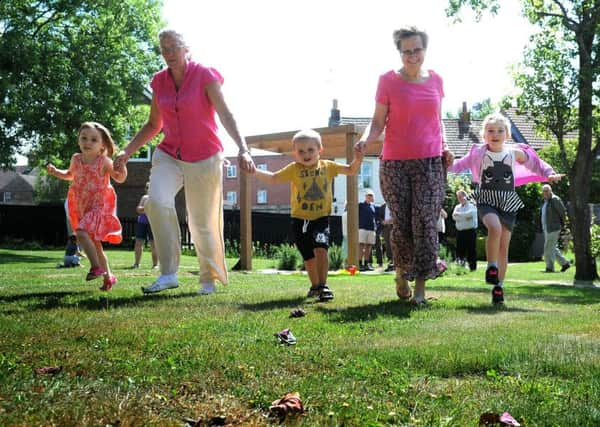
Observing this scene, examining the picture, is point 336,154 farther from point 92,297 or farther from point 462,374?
point 462,374

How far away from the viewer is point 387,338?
4.19 metres

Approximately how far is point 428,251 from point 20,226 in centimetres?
2815

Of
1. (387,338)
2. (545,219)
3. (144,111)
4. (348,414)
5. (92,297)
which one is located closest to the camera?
(348,414)

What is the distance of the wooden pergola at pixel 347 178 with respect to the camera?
13672mm

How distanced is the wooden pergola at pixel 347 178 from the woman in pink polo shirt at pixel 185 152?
20.5 feet

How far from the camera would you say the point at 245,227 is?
1483 cm

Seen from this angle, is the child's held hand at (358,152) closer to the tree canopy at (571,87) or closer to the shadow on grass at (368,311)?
the shadow on grass at (368,311)

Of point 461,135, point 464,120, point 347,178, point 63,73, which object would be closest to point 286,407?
point 347,178

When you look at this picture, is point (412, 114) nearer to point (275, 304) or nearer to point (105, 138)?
point (275, 304)

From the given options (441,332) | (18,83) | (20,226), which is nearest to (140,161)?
(20,226)

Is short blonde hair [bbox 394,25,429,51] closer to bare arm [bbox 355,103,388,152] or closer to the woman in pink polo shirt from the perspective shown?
bare arm [bbox 355,103,388,152]

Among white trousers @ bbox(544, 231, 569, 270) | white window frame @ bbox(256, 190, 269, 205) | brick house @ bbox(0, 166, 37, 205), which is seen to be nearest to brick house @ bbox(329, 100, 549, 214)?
white trousers @ bbox(544, 231, 569, 270)

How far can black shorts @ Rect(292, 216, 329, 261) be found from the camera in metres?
6.78

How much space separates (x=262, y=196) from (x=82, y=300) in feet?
251
